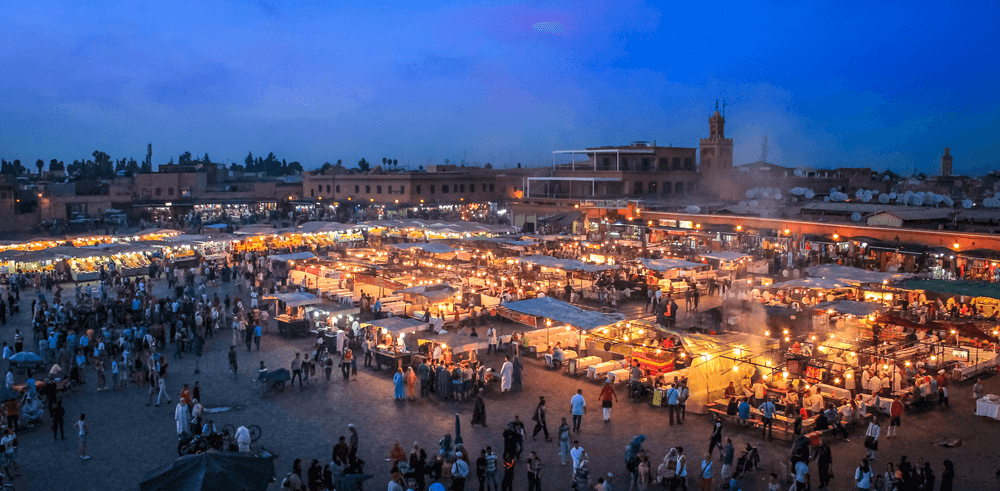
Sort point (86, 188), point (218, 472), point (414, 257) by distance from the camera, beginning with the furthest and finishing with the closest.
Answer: point (86, 188), point (414, 257), point (218, 472)

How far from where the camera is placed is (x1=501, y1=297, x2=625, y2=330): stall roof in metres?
16.0

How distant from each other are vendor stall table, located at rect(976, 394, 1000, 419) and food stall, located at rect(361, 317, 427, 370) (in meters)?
11.1

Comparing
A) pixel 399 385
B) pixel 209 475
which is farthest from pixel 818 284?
pixel 209 475

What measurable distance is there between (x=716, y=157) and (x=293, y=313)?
47.0 metres

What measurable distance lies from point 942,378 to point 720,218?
76.9 feet

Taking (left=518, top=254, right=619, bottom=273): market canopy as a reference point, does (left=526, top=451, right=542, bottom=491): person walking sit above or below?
below

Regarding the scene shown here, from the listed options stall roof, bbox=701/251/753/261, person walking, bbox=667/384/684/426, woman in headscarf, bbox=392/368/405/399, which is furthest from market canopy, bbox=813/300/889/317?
woman in headscarf, bbox=392/368/405/399

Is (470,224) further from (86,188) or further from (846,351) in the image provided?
(86,188)

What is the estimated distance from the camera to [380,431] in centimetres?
1221

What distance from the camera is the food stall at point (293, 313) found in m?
19.1

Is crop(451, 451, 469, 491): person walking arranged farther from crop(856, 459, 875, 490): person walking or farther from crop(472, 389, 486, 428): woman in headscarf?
crop(856, 459, 875, 490): person walking

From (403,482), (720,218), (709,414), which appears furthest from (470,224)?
(403,482)

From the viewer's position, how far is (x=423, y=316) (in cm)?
1977

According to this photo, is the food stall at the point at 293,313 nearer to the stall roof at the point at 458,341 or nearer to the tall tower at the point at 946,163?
the stall roof at the point at 458,341
